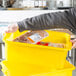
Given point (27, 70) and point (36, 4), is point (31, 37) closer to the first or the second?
point (27, 70)

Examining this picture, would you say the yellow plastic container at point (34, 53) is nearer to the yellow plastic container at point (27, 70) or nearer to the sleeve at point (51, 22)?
the yellow plastic container at point (27, 70)

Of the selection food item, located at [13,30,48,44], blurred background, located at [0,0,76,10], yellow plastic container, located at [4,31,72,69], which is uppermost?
blurred background, located at [0,0,76,10]

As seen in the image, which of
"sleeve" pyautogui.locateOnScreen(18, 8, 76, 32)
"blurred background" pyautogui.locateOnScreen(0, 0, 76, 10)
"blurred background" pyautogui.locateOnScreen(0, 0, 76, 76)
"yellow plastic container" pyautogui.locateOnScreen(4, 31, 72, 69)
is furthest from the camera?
"blurred background" pyautogui.locateOnScreen(0, 0, 76, 10)

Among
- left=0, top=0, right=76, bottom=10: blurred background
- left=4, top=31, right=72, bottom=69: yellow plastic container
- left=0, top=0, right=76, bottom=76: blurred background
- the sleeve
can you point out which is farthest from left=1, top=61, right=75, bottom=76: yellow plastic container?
left=0, top=0, right=76, bottom=10: blurred background

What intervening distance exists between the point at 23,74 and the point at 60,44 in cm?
30

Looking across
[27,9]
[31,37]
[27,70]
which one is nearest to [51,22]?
[31,37]

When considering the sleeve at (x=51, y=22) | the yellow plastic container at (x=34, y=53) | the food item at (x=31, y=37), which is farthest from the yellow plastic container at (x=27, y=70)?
the sleeve at (x=51, y=22)

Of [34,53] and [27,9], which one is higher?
[27,9]

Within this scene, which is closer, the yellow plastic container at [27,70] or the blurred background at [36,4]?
the yellow plastic container at [27,70]

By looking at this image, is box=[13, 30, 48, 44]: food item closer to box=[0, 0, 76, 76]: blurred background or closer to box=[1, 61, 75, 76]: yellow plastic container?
box=[1, 61, 75, 76]: yellow plastic container

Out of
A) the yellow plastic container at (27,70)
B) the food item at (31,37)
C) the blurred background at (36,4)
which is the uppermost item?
the blurred background at (36,4)

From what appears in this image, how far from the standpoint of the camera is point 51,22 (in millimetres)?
1021

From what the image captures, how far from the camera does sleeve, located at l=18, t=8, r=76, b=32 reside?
102 centimetres

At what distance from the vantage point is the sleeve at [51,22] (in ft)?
3.35
